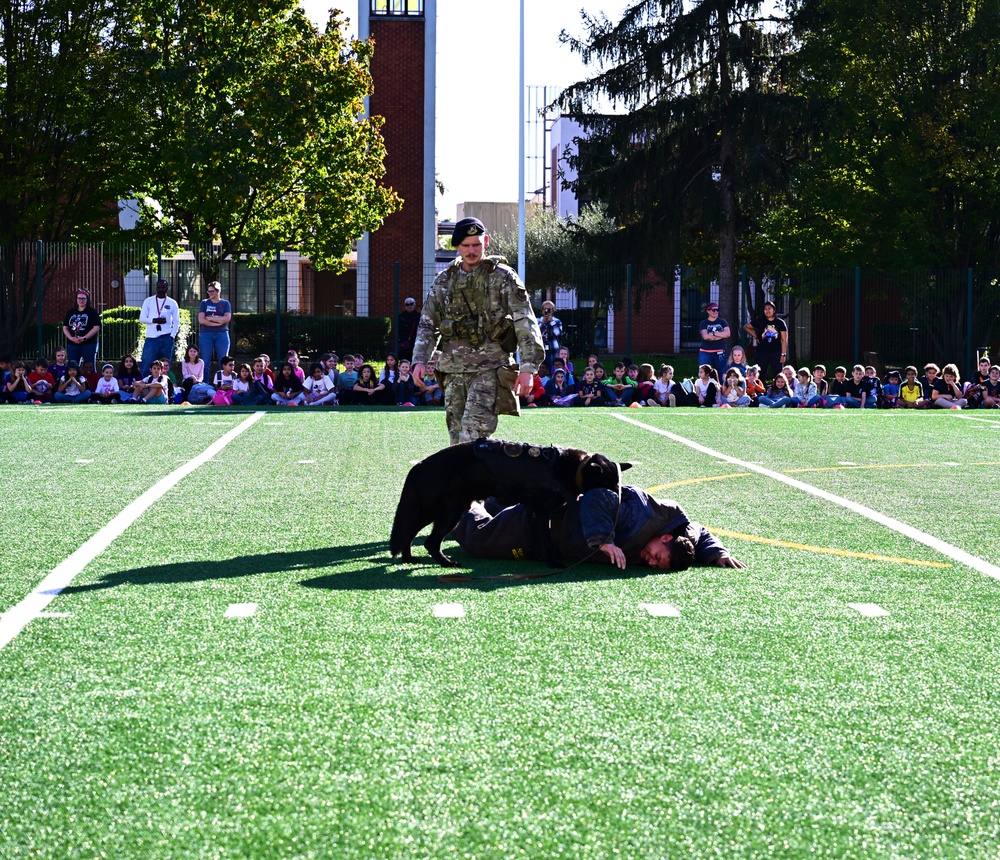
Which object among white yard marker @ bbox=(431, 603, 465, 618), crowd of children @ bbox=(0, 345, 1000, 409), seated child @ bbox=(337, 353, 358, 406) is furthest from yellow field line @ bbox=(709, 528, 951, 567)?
seated child @ bbox=(337, 353, 358, 406)

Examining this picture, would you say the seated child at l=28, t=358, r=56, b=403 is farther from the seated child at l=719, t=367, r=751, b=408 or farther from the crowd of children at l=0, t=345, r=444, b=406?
the seated child at l=719, t=367, r=751, b=408

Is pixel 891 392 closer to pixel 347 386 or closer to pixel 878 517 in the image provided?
pixel 347 386

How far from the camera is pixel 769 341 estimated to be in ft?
79.0

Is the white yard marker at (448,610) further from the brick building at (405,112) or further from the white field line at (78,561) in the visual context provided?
the brick building at (405,112)

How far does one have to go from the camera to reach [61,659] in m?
4.89

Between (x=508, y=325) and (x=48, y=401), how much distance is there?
15.6m

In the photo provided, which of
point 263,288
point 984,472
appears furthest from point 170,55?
point 984,472

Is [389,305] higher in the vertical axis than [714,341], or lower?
higher

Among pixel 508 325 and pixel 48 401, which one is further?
pixel 48 401

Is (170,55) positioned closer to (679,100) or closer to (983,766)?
(679,100)

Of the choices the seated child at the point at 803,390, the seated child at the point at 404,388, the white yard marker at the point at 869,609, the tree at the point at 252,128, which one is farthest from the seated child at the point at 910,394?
the white yard marker at the point at 869,609

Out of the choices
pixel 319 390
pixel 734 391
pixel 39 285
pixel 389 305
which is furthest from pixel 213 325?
pixel 389 305

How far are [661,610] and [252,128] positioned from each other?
28.9m

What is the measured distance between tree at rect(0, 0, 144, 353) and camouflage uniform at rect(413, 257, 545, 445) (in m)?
25.9
